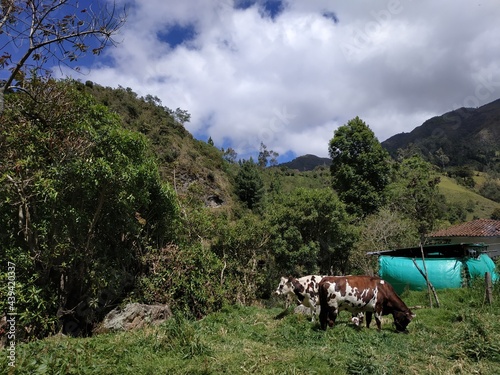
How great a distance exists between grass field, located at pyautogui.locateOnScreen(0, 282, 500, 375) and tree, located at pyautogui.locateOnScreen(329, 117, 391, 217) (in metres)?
17.1

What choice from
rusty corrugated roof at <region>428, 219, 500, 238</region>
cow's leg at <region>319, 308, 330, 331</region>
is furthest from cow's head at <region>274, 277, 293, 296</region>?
rusty corrugated roof at <region>428, 219, 500, 238</region>

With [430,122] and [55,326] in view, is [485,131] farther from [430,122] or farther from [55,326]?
[55,326]

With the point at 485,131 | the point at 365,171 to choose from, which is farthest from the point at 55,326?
the point at 485,131

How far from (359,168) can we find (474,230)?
10128mm

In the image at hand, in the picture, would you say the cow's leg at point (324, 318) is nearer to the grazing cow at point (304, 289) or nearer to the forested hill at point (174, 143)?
the grazing cow at point (304, 289)

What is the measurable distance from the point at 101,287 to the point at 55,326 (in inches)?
55.5

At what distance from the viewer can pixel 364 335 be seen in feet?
24.0

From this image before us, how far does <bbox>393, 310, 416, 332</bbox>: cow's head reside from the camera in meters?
8.40

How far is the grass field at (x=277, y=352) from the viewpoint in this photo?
209 inches

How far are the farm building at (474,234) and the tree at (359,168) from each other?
6799 mm

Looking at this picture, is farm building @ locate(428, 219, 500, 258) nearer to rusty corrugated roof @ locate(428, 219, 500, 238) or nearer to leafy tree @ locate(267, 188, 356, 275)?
rusty corrugated roof @ locate(428, 219, 500, 238)

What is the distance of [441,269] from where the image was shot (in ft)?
44.0

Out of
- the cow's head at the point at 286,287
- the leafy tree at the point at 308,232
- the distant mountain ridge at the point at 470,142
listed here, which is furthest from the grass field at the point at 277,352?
the distant mountain ridge at the point at 470,142

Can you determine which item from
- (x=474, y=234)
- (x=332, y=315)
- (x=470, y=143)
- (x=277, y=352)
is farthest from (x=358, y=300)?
(x=470, y=143)
